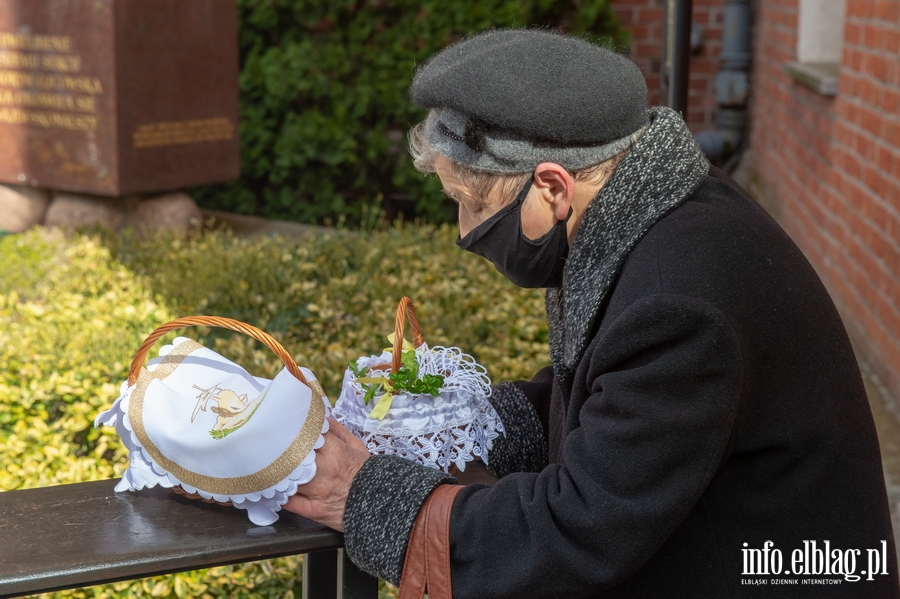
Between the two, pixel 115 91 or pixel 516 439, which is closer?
pixel 516 439

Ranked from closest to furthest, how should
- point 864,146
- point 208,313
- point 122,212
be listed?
point 864,146 < point 208,313 < point 122,212

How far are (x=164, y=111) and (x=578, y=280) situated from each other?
4.91m

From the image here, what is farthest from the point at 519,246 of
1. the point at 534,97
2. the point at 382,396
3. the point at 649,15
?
the point at 649,15

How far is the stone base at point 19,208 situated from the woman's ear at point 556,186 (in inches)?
209

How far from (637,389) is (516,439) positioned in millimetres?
549

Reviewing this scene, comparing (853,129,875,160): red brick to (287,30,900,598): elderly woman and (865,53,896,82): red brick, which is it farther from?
(287,30,900,598): elderly woman

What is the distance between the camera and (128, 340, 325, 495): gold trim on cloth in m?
1.44

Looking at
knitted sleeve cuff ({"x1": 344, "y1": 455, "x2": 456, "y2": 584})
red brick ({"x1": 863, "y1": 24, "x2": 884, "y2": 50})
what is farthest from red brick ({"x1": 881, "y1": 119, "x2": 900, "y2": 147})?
knitted sleeve cuff ({"x1": 344, "y1": 455, "x2": 456, "y2": 584})

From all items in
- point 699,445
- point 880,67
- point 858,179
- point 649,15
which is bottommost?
point 699,445

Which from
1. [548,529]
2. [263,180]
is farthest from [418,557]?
[263,180]

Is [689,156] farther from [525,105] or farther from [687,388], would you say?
[687,388]

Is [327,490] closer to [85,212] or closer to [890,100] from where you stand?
[890,100]

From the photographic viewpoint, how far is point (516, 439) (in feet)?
5.81

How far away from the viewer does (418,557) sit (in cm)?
138
